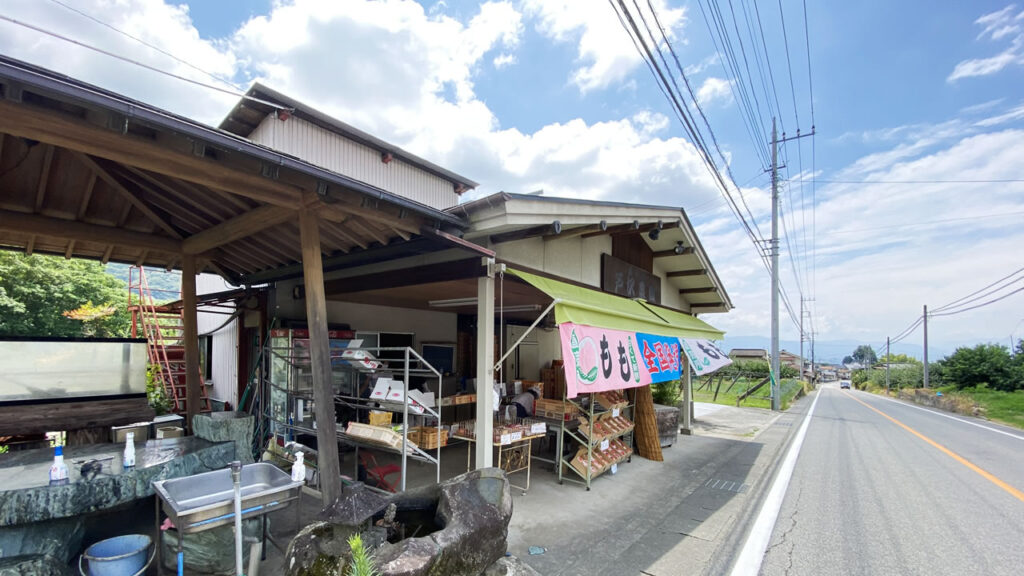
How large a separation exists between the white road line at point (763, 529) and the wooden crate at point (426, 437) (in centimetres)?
352

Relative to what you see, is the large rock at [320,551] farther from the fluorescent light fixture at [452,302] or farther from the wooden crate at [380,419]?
the fluorescent light fixture at [452,302]

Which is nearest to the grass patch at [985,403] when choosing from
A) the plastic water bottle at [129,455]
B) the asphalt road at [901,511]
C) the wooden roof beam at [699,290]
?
the asphalt road at [901,511]

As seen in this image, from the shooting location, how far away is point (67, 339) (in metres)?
5.73

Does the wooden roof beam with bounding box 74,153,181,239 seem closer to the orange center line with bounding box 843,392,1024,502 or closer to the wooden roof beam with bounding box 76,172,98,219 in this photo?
the wooden roof beam with bounding box 76,172,98,219

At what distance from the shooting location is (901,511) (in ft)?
18.9

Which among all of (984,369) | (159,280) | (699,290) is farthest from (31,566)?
(159,280)

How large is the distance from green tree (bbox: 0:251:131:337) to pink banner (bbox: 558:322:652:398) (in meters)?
20.1

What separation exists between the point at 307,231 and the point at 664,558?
4881 millimetres

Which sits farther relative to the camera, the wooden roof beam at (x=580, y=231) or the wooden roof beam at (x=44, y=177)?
the wooden roof beam at (x=580, y=231)

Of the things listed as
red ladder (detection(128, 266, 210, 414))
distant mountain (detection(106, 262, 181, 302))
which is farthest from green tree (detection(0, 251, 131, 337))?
red ladder (detection(128, 266, 210, 414))

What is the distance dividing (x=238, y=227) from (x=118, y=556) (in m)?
3.34

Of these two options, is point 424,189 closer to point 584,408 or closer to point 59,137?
point 584,408

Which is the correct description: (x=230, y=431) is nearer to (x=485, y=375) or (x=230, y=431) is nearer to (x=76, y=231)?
(x=485, y=375)

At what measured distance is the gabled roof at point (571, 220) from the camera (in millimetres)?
4730
